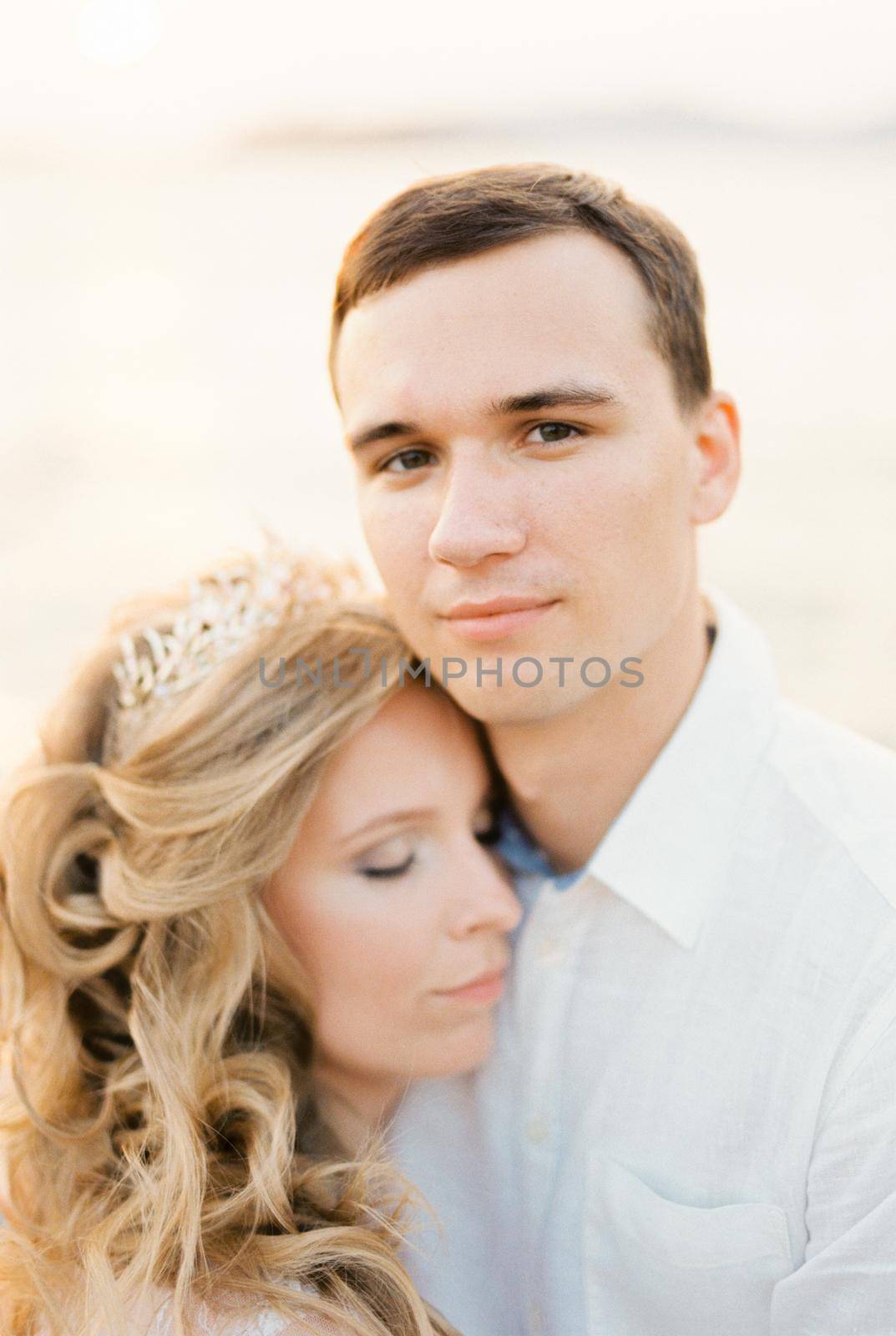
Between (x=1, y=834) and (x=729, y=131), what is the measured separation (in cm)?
511

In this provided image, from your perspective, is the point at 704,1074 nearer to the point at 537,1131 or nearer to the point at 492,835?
the point at 537,1131

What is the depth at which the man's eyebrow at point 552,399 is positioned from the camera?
5.60ft

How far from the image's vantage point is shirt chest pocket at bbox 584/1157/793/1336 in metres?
1.72

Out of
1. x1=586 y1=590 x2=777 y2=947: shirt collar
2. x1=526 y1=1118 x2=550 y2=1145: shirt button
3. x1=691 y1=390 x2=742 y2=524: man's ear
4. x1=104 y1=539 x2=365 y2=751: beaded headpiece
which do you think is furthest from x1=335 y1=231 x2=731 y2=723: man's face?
x1=526 y1=1118 x2=550 y2=1145: shirt button

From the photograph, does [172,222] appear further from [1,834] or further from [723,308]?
[1,834]

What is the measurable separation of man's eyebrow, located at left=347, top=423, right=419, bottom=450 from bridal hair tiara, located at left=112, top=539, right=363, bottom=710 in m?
0.35

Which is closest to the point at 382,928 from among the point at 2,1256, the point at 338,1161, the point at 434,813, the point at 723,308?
the point at 434,813

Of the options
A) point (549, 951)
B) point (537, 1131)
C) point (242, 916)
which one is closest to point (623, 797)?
point (549, 951)

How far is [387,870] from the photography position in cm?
204

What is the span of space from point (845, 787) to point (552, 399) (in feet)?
2.74

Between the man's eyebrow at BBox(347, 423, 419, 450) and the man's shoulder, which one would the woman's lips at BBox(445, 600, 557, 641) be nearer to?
the man's eyebrow at BBox(347, 423, 419, 450)

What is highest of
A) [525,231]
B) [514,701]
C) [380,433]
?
[525,231]

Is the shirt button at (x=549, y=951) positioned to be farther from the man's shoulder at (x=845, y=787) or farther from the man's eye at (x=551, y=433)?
the man's eye at (x=551, y=433)

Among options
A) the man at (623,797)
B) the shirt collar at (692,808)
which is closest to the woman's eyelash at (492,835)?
the man at (623,797)
